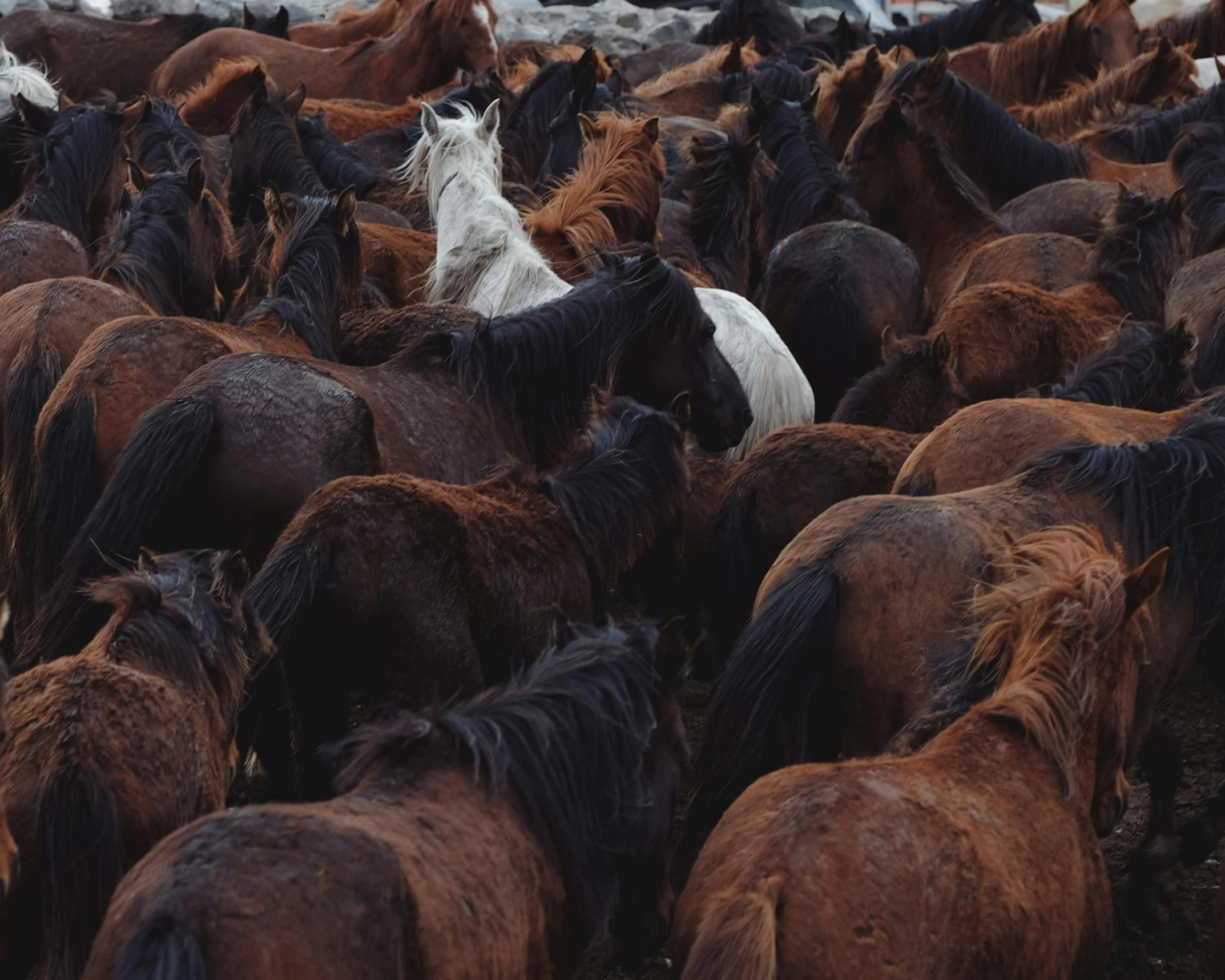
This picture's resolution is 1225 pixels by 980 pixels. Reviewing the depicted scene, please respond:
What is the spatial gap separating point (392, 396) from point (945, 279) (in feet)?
13.4

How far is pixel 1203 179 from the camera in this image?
8.12 meters

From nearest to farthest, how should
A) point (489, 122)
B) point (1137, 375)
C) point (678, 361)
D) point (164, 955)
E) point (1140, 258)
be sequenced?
point (164, 955) < point (1137, 375) < point (678, 361) < point (1140, 258) < point (489, 122)

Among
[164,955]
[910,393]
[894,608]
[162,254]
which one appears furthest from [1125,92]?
[164,955]

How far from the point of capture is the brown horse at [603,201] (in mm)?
6695

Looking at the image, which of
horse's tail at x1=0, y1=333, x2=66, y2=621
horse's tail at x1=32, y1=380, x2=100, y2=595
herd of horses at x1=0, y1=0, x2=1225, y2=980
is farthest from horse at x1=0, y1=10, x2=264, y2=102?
horse's tail at x1=32, y1=380, x2=100, y2=595

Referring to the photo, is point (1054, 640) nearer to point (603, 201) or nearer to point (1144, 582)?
point (1144, 582)

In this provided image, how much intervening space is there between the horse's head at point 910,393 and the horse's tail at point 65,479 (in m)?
2.73

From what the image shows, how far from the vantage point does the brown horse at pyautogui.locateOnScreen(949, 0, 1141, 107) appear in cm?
1216

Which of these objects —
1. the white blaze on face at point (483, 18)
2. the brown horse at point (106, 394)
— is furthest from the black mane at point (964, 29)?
the brown horse at point (106, 394)

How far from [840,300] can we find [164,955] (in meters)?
5.20

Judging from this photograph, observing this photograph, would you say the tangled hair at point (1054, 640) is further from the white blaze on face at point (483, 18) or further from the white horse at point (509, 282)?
the white blaze on face at point (483, 18)

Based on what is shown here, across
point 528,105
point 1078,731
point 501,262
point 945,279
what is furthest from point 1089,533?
point 528,105

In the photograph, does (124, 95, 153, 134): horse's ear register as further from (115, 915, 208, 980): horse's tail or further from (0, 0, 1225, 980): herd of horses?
(115, 915, 208, 980): horse's tail

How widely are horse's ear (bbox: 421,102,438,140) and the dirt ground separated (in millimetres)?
2863
